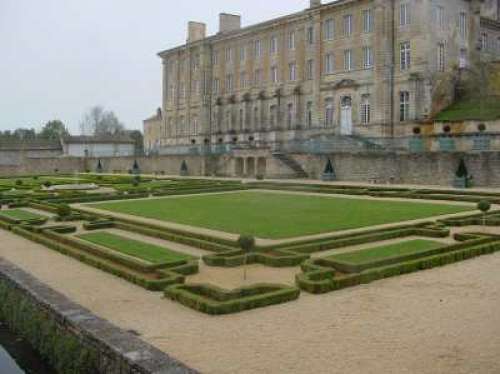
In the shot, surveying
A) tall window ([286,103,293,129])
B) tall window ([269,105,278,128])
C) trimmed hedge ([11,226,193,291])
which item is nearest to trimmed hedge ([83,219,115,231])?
trimmed hedge ([11,226,193,291])

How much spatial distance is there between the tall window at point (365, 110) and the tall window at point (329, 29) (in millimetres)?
5960

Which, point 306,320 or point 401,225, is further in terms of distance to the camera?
point 401,225

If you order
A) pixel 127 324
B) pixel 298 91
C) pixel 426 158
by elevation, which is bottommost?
pixel 127 324

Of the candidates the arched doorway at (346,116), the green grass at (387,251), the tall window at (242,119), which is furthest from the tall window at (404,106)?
the green grass at (387,251)

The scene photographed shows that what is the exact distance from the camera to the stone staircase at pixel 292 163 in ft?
128

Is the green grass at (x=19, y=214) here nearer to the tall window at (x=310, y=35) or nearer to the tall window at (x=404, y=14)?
the tall window at (x=404, y=14)

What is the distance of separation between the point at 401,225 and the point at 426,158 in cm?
1658

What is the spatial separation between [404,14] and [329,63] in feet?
23.2

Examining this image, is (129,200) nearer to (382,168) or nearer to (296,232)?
(296,232)

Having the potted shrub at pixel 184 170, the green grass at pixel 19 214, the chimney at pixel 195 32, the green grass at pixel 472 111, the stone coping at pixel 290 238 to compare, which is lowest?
Answer: the green grass at pixel 19 214

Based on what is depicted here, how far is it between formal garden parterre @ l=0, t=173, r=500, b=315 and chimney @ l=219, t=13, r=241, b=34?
36.0m

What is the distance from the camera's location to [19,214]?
20078mm

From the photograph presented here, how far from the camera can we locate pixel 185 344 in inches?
277

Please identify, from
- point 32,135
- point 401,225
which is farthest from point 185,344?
point 32,135
